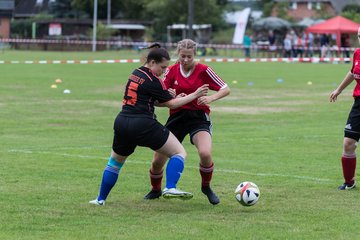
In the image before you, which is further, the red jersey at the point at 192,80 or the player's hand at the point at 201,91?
the red jersey at the point at 192,80

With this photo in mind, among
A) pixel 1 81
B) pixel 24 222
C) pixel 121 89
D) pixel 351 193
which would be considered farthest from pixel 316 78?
pixel 24 222

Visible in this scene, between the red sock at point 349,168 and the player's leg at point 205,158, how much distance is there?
195 centimetres

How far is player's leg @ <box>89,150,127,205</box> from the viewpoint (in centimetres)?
914

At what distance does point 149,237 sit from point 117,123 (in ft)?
A: 5.57

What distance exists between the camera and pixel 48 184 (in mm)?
10578

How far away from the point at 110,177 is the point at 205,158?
1.07 meters

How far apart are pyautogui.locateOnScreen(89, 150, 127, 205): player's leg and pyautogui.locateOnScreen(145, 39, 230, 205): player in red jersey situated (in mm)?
690

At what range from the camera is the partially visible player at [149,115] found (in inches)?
349

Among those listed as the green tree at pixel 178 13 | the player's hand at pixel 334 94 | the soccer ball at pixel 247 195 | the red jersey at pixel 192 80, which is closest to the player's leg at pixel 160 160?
the red jersey at pixel 192 80

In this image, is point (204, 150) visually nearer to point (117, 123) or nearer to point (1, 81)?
point (117, 123)

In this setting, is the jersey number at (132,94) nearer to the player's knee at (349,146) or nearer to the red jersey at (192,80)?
the red jersey at (192,80)

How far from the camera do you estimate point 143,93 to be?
8922mm

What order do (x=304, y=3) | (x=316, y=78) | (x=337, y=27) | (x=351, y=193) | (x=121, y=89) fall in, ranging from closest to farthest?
(x=351, y=193)
(x=121, y=89)
(x=316, y=78)
(x=337, y=27)
(x=304, y=3)

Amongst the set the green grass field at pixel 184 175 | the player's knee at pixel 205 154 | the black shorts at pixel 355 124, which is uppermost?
the black shorts at pixel 355 124
